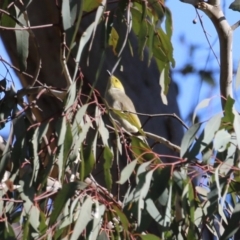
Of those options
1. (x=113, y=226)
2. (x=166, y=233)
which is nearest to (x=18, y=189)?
(x=113, y=226)

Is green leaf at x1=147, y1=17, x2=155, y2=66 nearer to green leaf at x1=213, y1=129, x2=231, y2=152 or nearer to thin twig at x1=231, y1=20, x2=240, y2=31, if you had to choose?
thin twig at x1=231, y1=20, x2=240, y2=31

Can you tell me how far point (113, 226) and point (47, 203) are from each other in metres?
0.26

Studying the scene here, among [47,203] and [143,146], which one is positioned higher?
[143,146]

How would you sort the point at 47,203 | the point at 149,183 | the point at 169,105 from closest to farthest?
the point at 149,183, the point at 47,203, the point at 169,105

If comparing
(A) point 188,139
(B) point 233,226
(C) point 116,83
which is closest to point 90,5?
(A) point 188,139

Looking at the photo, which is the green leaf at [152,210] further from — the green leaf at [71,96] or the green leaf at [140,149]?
the green leaf at [71,96]

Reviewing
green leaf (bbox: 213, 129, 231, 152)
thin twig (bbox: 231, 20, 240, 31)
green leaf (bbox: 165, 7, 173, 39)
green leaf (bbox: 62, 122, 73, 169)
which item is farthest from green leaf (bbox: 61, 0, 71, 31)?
thin twig (bbox: 231, 20, 240, 31)

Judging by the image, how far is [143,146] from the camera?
1.89 meters

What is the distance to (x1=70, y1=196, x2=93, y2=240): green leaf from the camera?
5.26 feet

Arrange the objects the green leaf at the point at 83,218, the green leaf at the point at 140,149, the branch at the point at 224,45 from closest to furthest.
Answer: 1. the green leaf at the point at 83,218
2. the green leaf at the point at 140,149
3. the branch at the point at 224,45

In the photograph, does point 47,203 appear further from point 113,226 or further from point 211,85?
point 211,85

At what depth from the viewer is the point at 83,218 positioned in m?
1.62

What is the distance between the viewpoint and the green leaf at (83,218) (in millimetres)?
1605

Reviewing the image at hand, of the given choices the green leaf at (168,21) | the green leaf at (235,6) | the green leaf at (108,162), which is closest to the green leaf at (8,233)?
the green leaf at (108,162)
